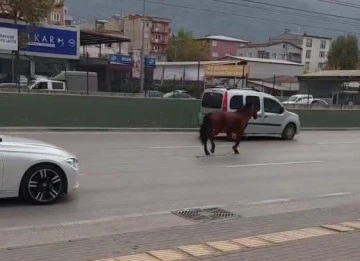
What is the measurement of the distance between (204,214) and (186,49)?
4609 inches

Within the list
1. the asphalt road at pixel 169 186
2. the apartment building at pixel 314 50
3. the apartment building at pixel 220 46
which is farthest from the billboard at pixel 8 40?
the apartment building at pixel 314 50

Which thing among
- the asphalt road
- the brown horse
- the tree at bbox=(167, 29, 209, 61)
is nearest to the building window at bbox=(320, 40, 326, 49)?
the tree at bbox=(167, 29, 209, 61)

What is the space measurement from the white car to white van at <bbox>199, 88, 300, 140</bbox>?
12.3 metres

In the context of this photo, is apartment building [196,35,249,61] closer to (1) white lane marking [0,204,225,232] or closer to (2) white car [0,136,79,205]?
(2) white car [0,136,79,205]

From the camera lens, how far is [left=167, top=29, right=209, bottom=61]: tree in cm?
12223

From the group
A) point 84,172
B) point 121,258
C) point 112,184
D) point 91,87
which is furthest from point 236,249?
point 91,87

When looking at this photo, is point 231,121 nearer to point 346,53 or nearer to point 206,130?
point 206,130

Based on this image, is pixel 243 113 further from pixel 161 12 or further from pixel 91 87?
pixel 161 12

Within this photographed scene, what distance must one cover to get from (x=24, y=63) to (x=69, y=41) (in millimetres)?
4244

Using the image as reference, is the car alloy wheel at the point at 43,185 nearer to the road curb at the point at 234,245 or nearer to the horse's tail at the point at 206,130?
the road curb at the point at 234,245

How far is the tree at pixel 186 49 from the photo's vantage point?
401 feet

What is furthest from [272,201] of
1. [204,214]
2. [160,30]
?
[160,30]

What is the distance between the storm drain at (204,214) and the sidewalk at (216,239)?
34 centimetres

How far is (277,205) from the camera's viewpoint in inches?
343
